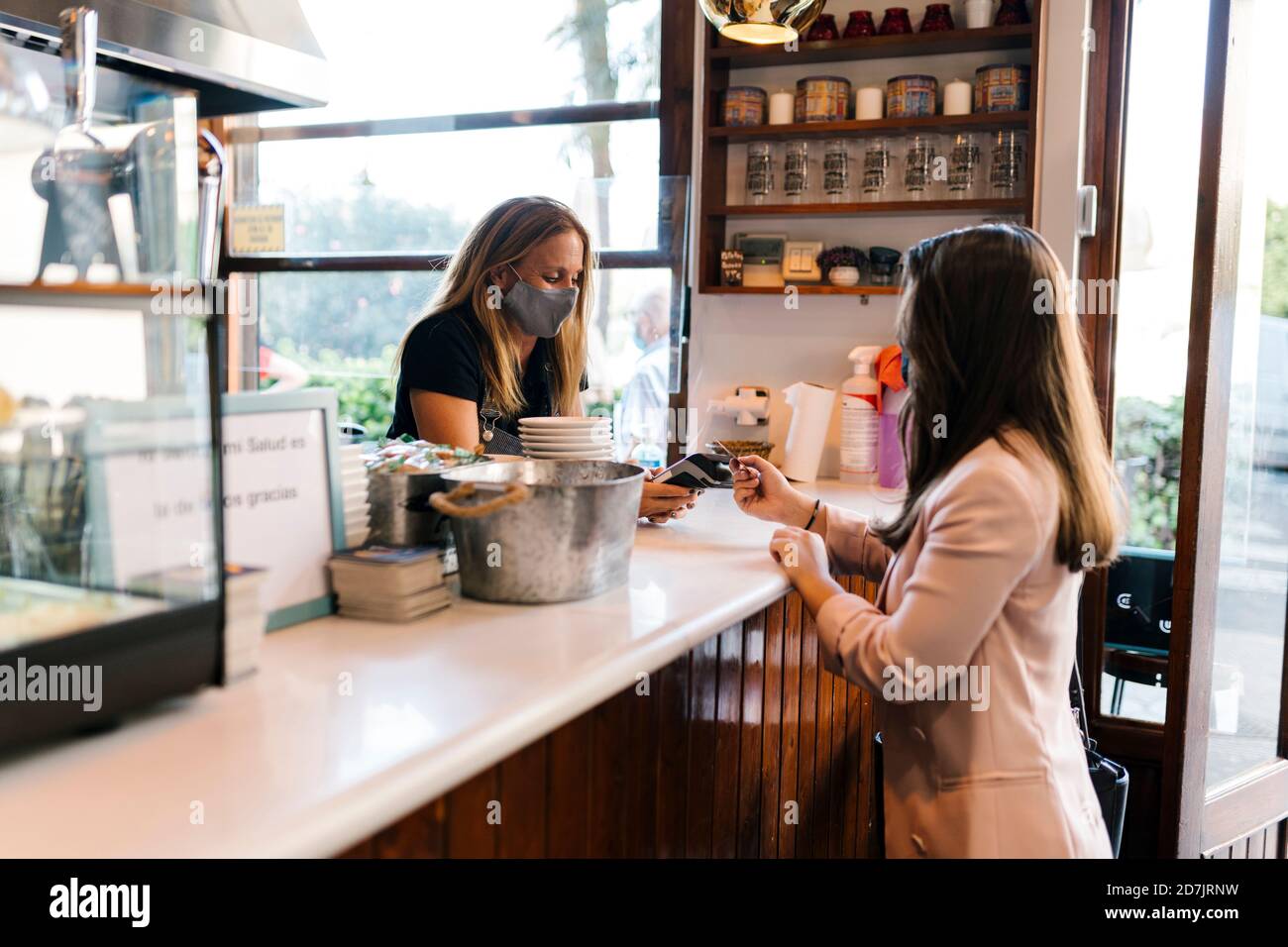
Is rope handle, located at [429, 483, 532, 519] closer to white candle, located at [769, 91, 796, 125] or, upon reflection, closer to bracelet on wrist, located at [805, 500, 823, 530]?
bracelet on wrist, located at [805, 500, 823, 530]

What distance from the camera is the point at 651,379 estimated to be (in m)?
3.71

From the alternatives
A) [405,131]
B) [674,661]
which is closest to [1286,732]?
[674,661]

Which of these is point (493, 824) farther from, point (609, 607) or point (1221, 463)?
point (1221, 463)

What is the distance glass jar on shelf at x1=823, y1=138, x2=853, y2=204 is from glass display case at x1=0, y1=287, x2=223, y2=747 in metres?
2.58

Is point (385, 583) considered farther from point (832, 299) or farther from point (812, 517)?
point (832, 299)

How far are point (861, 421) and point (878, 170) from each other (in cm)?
74

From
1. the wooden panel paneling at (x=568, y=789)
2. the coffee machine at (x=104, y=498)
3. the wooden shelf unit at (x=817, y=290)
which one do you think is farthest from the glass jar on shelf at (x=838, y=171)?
the coffee machine at (x=104, y=498)

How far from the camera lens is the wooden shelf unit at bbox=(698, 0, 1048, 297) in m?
3.09

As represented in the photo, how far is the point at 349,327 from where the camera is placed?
4.42 meters

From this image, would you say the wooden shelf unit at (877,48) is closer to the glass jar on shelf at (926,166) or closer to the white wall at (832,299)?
the white wall at (832,299)

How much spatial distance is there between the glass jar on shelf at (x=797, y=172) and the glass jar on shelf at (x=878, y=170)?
168 mm

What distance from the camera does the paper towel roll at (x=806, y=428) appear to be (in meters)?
3.31
